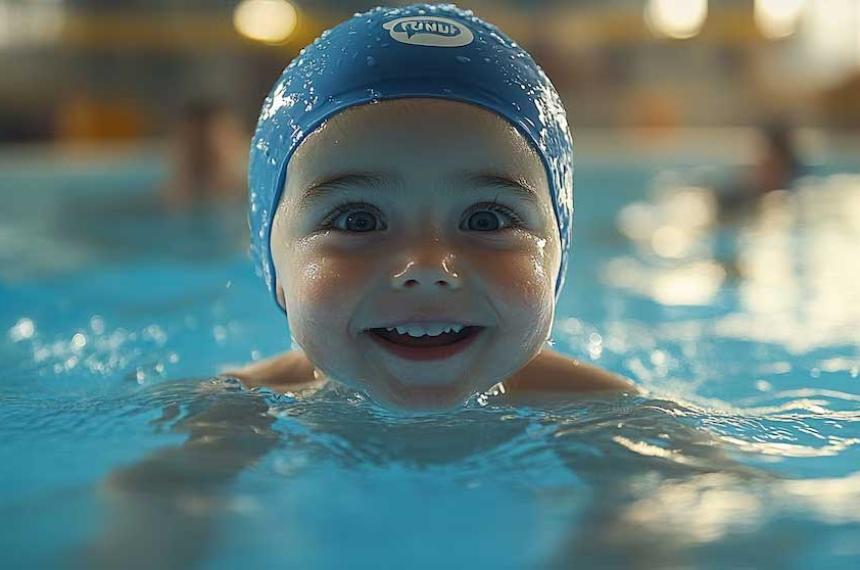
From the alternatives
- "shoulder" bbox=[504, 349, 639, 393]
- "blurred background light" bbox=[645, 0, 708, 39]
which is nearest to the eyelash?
"shoulder" bbox=[504, 349, 639, 393]

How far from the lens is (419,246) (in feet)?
6.66

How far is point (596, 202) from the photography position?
8180 millimetres

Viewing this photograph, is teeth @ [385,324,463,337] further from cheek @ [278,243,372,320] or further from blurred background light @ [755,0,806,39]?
blurred background light @ [755,0,806,39]

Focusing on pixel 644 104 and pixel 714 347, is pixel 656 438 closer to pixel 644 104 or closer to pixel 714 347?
pixel 714 347

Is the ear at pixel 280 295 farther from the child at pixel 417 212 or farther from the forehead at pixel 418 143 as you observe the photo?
the forehead at pixel 418 143

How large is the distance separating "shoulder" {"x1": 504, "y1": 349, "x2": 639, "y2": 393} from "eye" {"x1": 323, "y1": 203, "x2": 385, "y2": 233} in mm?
683

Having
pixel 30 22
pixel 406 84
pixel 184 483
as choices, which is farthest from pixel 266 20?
pixel 184 483

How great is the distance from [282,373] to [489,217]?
0.89 metres

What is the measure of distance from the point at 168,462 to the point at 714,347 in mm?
2161

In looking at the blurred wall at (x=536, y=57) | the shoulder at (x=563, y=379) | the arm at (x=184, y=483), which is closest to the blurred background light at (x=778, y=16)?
the blurred wall at (x=536, y=57)

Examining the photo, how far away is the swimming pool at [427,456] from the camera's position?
169cm

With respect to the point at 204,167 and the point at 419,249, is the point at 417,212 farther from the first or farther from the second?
the point at 204,167

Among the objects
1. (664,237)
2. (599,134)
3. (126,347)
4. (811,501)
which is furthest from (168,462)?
(599,134)

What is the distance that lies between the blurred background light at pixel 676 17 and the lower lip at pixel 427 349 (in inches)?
497
